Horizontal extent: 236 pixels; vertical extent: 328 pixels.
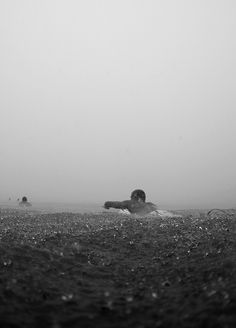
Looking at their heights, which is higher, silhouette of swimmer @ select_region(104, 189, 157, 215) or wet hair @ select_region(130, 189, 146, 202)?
wet hair @ select_region(130, 189, 146, 202)

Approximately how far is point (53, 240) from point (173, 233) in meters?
5.41

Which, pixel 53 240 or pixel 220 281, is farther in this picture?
pixel 53 240

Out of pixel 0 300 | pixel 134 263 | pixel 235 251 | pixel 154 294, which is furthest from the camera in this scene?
pixel 134 263

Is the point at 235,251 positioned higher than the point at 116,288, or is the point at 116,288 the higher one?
the point at 235,251

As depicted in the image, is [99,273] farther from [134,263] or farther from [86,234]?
[86,234]

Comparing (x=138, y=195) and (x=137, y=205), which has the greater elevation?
(x=138, y=195)

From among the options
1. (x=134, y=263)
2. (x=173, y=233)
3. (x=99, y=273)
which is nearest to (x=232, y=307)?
(x=99, y=273)

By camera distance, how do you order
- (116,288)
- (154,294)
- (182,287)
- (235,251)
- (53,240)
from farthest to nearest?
(53,240)
(235,251)
(116,288)
(182,287)
(154,294)

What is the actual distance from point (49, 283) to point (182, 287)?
116 inches

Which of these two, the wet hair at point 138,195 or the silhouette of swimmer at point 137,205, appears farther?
the wet hair at point 138,195

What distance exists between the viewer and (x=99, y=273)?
33.2 feet

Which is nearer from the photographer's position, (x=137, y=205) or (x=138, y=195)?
(x=137, y=205)

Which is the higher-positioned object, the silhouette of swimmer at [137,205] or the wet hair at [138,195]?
the wet hair at [138,195]

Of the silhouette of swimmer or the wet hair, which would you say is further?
the wet hair
